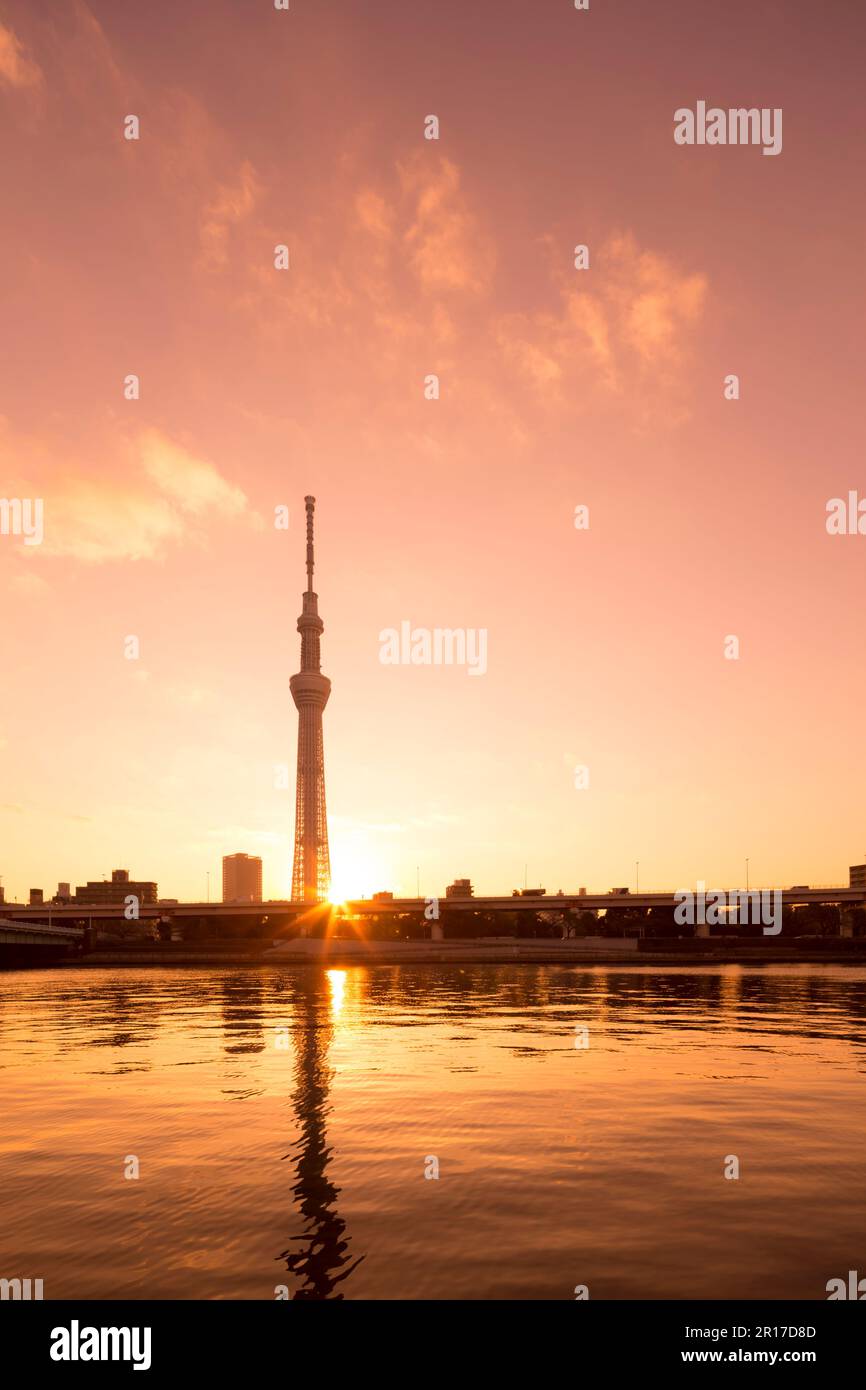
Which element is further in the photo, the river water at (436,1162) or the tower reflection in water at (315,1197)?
the river water at (436,1162)

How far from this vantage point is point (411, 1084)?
29.1 metres

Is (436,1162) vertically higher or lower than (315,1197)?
lower

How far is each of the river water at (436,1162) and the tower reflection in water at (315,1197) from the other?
6 cm

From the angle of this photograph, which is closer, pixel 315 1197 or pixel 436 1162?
pixel 315 1197

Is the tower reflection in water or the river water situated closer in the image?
the tower reflection in water

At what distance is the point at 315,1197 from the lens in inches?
649

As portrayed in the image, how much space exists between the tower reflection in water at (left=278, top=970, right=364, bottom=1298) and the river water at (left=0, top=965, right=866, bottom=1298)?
0.19 ft

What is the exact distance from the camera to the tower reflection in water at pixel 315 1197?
12.8 meters

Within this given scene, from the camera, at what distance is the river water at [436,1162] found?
13125 millimetres

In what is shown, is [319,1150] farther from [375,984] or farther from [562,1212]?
[375,984]

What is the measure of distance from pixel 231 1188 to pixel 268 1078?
13.9m

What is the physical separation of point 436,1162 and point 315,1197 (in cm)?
339

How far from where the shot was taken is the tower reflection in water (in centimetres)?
1280
